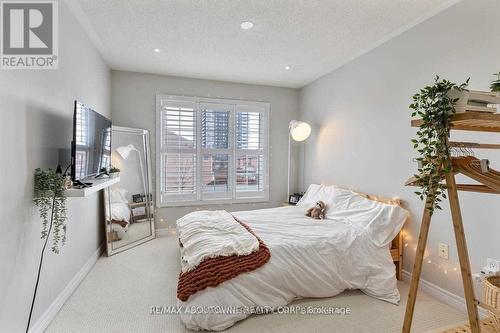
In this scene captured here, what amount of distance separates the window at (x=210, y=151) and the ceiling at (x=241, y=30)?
28.7 inches

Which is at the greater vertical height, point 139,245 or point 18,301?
point 18,301

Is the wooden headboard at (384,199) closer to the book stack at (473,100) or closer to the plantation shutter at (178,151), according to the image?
the book stack at (473,100)

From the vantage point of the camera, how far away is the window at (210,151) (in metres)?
4.26

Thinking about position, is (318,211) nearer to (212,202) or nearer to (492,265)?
(492,265)

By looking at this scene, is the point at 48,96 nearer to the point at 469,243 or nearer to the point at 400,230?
the point at 400,230

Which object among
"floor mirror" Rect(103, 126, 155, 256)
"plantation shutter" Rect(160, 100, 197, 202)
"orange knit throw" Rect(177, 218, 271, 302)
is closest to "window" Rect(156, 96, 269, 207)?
"plantation shutter" Rect(160, 100, 197, 202)

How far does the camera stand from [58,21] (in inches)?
84.4

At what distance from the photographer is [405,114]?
2.74 m

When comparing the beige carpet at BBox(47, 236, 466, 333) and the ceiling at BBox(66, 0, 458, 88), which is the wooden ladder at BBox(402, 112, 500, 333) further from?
the ceiling at BBox(66, 0, 458, 88)

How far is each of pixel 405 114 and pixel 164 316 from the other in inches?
116

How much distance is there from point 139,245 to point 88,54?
2.55 metres

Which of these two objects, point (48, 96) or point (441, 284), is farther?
point (441, 284)

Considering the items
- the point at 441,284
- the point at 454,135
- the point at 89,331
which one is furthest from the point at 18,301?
the point at 454,135

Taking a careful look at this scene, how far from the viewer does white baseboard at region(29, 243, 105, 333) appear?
74.2 inches
